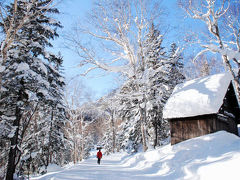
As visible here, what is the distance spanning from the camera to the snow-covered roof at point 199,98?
11.7 metres

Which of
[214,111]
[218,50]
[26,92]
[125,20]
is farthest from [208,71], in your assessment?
[26,92]

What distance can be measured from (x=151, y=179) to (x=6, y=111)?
33.2ft

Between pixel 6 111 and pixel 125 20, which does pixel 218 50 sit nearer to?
pixel 125 20

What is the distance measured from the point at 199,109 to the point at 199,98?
1.04 metres

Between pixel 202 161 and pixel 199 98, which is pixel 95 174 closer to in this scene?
pixel 202 161

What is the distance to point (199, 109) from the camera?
11.8 m

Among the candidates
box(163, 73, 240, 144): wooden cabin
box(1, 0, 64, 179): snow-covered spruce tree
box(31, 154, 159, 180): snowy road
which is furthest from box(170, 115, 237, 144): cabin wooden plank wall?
box(1, 0, 64, 179): snow-covered spruce tree

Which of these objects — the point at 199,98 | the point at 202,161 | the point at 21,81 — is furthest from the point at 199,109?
the point at 21,81

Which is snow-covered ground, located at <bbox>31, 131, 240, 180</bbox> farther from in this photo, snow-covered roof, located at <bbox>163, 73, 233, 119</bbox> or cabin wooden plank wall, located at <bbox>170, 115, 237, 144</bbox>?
snow-covered roof, located at <bbox>163, 73, 233, 119</bbox>

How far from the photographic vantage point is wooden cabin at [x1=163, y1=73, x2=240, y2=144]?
11672 millimetres

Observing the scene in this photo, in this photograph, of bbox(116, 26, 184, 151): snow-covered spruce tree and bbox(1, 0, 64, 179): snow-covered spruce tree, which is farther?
bbox(116, 26, 184, 151): snow-covered spruce tree

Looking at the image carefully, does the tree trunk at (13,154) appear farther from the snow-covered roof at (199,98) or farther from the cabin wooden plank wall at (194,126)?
the cabin wooden plank wall at (194,126)

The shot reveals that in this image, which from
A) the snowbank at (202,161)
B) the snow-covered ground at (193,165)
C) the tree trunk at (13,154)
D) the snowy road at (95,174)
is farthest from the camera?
the tree trunk at (13,154)

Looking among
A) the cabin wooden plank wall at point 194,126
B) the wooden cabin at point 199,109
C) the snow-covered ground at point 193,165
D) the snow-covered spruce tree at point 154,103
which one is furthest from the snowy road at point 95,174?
the snow-covered spruce tree at point 154,103
